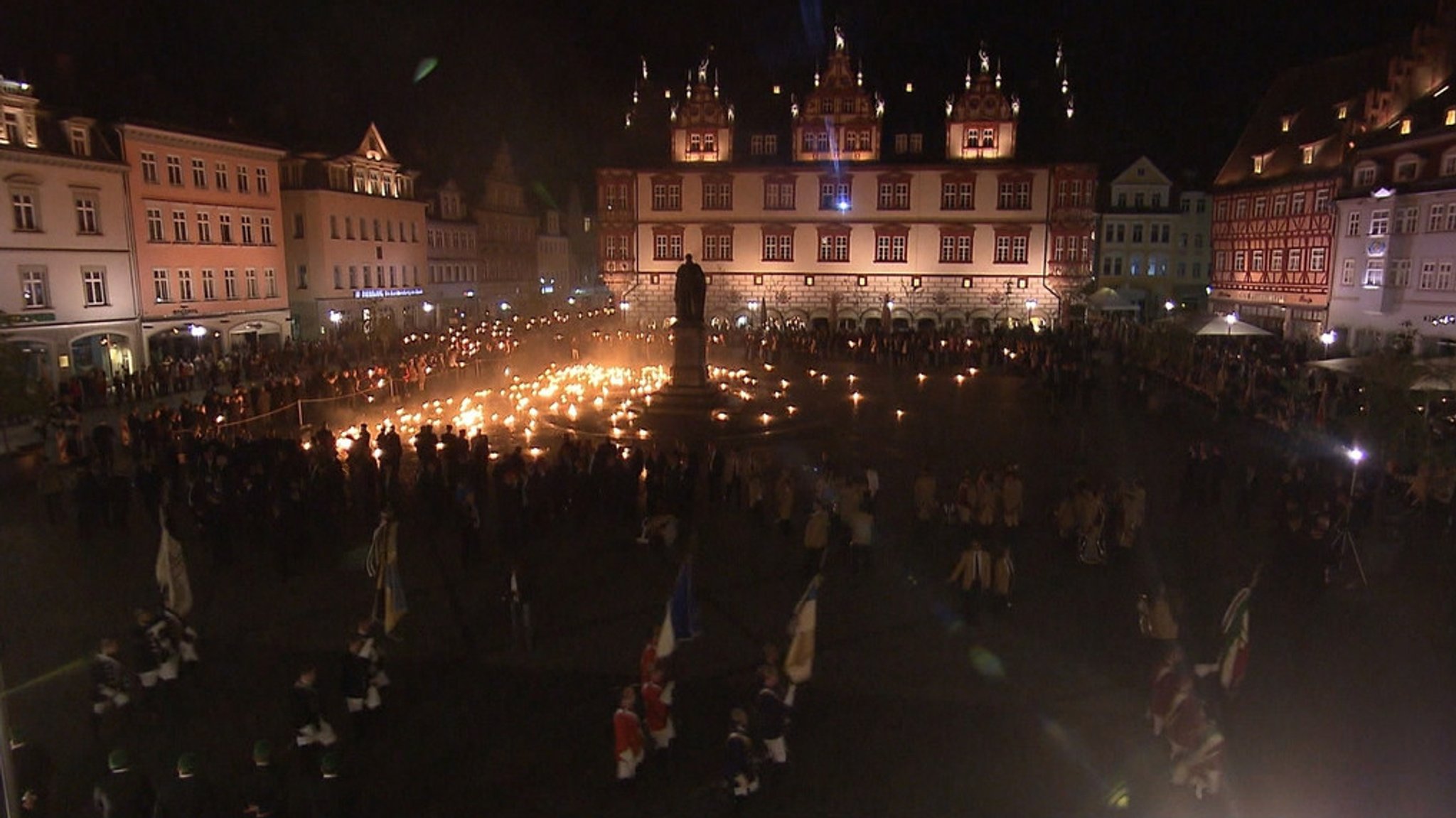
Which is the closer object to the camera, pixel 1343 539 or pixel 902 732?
pixel 902 732

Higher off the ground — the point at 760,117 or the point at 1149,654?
the point at 760,117

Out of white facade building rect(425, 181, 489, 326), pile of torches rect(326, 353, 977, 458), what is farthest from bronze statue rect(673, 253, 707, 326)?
white facade building rect(425, 181, 489, 326)

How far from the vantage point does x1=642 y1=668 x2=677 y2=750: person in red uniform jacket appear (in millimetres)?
8867

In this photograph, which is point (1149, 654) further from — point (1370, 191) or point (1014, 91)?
point (1014, 91)

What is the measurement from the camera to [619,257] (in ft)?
183

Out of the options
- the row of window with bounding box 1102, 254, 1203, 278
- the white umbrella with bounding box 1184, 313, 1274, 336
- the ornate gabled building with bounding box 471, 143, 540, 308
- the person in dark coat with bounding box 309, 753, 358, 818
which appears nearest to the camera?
the person in dark coat with bounding box 309, 753, 358, 818

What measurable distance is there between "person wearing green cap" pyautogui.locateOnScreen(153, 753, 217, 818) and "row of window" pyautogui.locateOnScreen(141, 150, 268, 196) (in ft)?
120

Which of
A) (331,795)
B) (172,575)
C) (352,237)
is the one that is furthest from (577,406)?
(352,237)

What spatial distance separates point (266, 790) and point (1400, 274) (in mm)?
46062

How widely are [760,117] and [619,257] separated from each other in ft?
37.6

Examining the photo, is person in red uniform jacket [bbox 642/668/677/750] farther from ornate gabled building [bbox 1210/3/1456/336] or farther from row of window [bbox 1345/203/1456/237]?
ornate gabled building [bbox 1210/3/1456/336]

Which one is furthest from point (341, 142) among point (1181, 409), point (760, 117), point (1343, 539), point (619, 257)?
point (1343, 539)

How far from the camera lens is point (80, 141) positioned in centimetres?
3409

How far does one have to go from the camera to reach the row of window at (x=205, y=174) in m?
37.2
